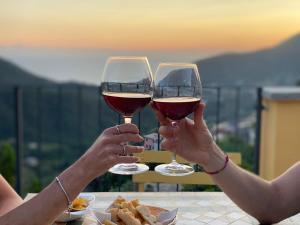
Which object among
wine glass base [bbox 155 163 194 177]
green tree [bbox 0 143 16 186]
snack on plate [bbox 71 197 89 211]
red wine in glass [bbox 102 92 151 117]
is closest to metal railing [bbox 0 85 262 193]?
green tree [bbox 0 143 16 186]

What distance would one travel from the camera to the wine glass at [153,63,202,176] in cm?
104

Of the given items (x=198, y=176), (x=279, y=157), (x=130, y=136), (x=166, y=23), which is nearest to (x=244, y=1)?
(x=166, y=23)

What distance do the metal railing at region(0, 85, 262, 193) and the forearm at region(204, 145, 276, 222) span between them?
85.4 inches

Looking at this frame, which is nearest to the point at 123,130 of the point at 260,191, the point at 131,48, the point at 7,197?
the point at 260,191

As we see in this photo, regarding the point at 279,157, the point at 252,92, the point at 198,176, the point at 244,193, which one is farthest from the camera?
the point at 252,92

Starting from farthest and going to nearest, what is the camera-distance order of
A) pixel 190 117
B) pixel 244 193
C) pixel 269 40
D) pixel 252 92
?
pixel 269 40
pixel 252 92
pixel 244 193
pixel 190 117

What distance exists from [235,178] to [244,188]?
5cm

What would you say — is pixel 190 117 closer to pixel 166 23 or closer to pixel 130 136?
pixel 130 136

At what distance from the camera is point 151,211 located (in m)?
1.21

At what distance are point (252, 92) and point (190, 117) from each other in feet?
10.2

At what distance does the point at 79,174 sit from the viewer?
1.00m

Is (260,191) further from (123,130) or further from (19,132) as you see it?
(19,132)

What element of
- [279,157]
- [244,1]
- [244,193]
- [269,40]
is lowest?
[279,157]

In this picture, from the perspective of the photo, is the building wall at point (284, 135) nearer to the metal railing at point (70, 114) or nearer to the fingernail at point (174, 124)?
the metal railing at point (70, 114)
